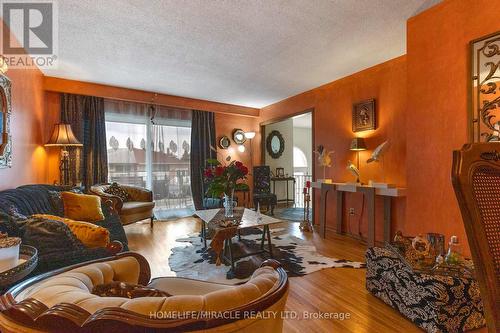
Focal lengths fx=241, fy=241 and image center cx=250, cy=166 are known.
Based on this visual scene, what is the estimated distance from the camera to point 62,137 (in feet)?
12.2

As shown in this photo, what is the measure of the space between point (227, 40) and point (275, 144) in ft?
13.6

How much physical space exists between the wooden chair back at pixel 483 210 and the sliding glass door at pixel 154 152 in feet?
16.4

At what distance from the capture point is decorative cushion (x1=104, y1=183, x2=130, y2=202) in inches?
160

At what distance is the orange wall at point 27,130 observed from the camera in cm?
266

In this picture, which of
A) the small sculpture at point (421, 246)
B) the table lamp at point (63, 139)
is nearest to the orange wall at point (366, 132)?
the small sculpture at point (421, 246)

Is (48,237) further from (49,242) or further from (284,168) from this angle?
(284,168)

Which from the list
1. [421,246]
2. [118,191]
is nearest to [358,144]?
[421,246]

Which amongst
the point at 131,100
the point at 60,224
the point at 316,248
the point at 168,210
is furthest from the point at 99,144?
the point at 316,248

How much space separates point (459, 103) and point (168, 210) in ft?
16.0

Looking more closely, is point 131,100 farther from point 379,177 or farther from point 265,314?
point 265,314

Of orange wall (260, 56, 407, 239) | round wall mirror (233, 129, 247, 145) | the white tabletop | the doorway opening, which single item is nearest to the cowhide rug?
the white tabletop

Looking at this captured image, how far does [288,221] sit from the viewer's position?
4.80 m

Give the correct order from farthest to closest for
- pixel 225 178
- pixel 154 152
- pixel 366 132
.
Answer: pixel 154 152, pixel 366 132, pixel 225 178

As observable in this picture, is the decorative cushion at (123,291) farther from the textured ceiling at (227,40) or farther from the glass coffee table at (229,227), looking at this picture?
the textured ceiling at (227,40)
